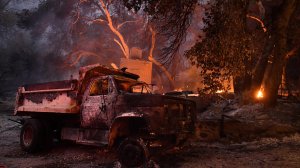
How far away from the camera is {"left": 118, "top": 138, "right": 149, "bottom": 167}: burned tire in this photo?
6258 millimetres

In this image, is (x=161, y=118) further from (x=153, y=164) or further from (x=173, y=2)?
(x=173, y=2)

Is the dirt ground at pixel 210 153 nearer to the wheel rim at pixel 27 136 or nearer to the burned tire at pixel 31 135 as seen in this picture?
the burned tire at pixel 31 135

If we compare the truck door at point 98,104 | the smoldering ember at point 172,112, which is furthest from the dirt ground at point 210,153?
the truck door at point 98,104

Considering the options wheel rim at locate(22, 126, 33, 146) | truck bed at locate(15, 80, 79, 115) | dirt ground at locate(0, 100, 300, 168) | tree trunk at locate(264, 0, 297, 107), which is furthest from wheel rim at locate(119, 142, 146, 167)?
tree trunk at locate(264, 0, 297, 107)

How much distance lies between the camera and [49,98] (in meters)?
8.96

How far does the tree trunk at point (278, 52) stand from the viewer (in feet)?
39.4

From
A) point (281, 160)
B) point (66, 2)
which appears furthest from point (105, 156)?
point (66, 2)

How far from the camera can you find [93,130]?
7758mm

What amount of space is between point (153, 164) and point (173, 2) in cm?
529

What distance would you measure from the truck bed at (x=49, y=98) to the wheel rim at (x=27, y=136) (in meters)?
0.60

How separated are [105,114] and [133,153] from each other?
1611 millimetres

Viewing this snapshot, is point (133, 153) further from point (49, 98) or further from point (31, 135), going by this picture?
point (31, 135)

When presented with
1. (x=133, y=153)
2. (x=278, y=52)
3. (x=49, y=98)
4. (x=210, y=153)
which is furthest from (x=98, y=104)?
(x=278, y=52)

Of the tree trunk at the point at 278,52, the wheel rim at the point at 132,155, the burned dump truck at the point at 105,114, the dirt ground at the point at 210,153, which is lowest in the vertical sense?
the dirt ground at the point at 210,153
